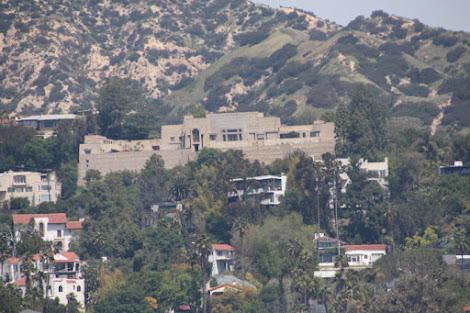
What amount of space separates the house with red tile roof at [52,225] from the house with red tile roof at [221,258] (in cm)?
1618

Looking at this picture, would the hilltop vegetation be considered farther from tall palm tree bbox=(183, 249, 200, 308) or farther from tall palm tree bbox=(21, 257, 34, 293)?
tall palm tree bbox=(21, 257, 34, 293)

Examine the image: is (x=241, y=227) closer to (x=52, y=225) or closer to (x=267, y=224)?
(x=267, y=224)

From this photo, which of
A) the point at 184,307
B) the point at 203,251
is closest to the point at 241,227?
the point at 203,251

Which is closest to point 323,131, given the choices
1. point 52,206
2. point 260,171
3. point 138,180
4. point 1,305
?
point 260,171

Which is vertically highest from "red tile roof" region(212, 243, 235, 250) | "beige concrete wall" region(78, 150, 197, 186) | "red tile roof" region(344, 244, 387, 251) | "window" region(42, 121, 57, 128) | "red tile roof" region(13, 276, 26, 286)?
"window" region(42, 121, 57, 128)

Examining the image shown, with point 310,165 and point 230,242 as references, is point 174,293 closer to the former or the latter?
point 230,242

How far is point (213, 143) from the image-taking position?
153 meters

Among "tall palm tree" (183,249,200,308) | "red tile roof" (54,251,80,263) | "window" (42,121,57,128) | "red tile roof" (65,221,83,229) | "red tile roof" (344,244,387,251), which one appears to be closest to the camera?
"tall palm tree" (183,249,200,308)

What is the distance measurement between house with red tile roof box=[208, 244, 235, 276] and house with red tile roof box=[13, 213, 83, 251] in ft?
53.1

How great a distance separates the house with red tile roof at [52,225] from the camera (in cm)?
13300

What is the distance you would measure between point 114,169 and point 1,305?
45.7 m

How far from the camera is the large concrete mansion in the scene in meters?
150

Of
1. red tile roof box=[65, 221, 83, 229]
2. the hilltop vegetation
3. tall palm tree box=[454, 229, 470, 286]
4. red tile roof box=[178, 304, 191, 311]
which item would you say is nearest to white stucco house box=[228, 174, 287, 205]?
the hilltop vegetation

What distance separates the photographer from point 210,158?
14712 cm
